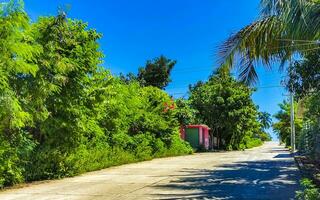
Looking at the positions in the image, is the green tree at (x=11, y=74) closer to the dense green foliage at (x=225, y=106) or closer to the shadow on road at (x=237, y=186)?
the shadow on road at (x=237, y=186)

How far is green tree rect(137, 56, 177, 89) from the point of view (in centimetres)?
5750

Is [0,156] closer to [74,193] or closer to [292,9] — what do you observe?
[74,193]

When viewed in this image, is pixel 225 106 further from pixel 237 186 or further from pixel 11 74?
pixel 11 74

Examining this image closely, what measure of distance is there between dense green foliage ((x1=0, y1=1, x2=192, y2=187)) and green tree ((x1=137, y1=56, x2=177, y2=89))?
3374 centimetres

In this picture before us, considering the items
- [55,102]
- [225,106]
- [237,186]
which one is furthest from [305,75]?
[225,106]

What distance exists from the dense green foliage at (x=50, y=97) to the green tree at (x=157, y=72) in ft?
111

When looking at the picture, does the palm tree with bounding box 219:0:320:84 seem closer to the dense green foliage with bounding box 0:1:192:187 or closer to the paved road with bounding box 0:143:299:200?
the paved road with bounding box 0:143:299:200

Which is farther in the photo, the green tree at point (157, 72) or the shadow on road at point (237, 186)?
the green tree at point (157, 72)

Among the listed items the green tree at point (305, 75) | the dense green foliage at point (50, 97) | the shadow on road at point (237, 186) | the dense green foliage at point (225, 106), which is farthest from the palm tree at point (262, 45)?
the dense green foliage at point (225, 106)

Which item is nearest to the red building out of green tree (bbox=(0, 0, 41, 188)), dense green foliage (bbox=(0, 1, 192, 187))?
dense green foliage (bbox=(0, 1, 192, 187))

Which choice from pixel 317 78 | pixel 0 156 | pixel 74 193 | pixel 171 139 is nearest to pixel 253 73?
pixel 317 78

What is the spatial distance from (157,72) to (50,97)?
134ft

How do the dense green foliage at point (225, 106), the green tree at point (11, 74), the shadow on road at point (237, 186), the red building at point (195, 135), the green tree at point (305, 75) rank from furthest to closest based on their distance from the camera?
1. the red building at point (195, 135)
2. the dense green foliage at point (225, 106)
3. the green tree at point (305, 75)
4. the shadow on road at point (237, 186)
5. the green tree at point (11, 74)

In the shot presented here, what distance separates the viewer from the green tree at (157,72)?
57500 mm
